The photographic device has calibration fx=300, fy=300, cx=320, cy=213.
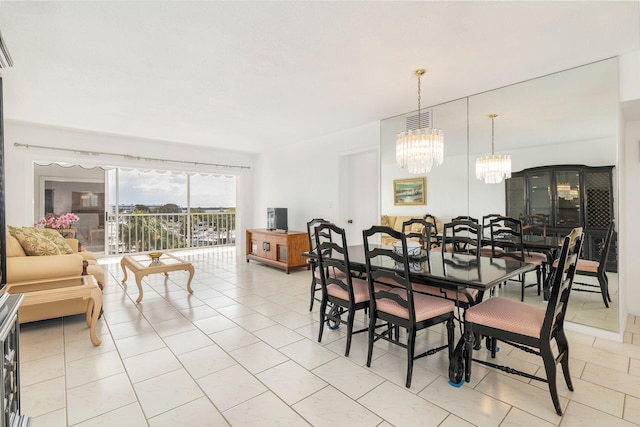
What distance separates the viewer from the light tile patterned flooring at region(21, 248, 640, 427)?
166 centimetres

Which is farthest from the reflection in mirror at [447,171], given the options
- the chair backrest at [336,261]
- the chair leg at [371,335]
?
the chair leg at [371,335]

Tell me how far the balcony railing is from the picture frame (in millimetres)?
5200

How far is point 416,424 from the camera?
1593 millimetres

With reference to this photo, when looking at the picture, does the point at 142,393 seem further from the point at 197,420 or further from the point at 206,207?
the point at 206,207

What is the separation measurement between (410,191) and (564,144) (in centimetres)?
174

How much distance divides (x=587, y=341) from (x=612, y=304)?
442 mm

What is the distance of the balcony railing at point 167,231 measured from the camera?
6.42 metres

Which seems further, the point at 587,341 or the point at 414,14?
the point at 587,341

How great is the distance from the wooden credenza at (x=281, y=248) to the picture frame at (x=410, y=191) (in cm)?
182

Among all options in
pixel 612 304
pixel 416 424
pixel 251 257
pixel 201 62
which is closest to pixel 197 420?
pixel 416 424

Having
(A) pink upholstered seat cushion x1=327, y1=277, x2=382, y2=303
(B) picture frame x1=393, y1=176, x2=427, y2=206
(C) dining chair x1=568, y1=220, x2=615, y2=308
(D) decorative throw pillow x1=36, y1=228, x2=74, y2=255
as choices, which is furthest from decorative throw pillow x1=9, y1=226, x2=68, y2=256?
(C) dining chair x1=568, y1=220, x2=615, y2=308

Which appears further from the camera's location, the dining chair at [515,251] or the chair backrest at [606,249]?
the dining chair at [515,251]

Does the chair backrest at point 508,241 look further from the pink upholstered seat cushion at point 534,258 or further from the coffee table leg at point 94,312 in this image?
the coffee table leg at point 94,312

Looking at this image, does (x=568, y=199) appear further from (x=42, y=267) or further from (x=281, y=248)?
(x=42, y=267)
